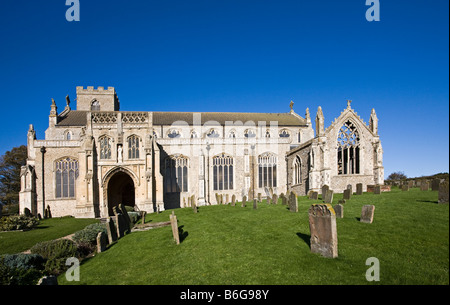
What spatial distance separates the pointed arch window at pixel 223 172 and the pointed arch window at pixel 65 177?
505 inches

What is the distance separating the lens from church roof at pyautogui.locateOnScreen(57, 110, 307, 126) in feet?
125

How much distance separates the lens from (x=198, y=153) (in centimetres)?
2800

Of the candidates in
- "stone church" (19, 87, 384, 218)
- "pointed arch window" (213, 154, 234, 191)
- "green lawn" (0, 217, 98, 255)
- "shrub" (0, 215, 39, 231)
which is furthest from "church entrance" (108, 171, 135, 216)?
"green lawn" (0, 217, 98, 255)

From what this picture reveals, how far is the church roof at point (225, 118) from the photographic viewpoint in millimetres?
39312

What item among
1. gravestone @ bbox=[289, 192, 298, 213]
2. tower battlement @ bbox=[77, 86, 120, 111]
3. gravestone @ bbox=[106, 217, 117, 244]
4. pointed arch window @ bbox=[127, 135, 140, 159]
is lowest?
gravestone @ bbox=[106, 217, 117, 244]

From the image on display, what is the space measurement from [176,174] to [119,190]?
5.78m

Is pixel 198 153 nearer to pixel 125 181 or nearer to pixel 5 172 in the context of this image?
pixel 125 181

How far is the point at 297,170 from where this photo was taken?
27.7 meters

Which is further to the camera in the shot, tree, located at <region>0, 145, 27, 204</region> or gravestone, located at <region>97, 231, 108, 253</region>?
tree, located at <region>0, 145, 27, 204</region>

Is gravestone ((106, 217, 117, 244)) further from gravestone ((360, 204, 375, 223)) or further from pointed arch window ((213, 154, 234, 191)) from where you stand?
pointed arch window ((213, 154, 234, 191))

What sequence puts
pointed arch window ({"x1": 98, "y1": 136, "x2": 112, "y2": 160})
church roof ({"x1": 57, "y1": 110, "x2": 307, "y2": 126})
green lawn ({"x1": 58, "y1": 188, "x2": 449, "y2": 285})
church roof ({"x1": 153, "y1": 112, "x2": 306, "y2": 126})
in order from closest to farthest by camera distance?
green lawn ({"x1": 58, "y1": 188, "x2": 449, "y2": 285}), pointed arch window ({"x1": 98, "y1": 136, "x2": 112, "y2": 160}), church roof ({"x1": 57, "y1": 110, "x2": 307, "y2": 126}), church roof ({"x1": 153, "y1": 112, "x2": 306, "y2": 126})

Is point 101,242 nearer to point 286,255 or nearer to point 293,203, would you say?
point 286,255
